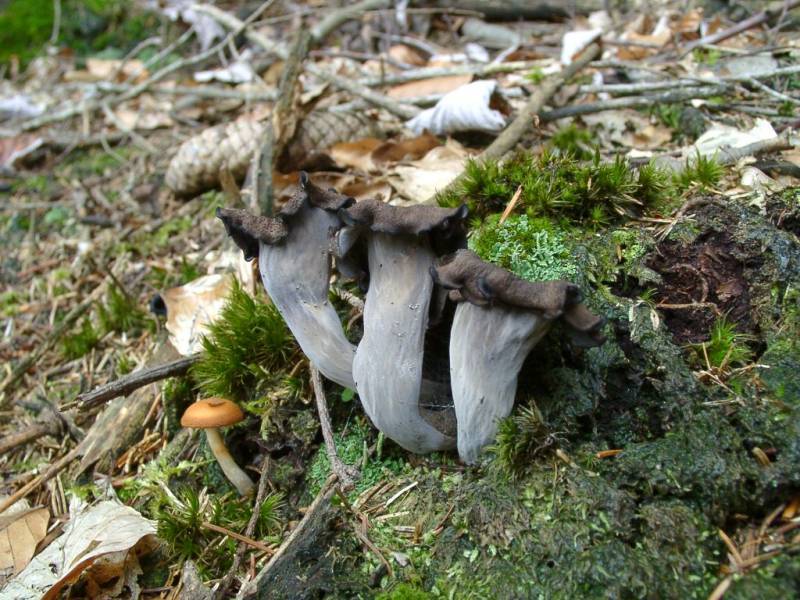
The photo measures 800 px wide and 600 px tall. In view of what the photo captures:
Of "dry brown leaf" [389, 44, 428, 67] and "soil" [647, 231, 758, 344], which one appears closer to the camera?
"soil" [647, 231, 758, 344]

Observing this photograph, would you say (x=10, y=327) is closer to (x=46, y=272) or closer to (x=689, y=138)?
(x=46, y=272)

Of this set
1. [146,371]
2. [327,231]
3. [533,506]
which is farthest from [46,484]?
[533,506]

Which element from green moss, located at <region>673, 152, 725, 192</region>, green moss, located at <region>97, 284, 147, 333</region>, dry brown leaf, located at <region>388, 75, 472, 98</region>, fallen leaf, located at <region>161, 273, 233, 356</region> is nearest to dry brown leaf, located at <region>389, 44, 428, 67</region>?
dry brown leaf, located at <region>388, 75, 472, 98</region>

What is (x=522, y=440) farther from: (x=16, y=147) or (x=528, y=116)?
(x=16, y=147)

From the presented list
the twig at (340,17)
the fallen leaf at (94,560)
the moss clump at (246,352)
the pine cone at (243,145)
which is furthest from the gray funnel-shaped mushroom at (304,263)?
the twig at (340,17)

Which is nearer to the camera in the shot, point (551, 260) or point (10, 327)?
point (551, 260)

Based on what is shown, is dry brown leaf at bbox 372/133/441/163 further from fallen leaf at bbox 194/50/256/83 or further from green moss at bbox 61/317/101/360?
fallen leaf at bbox 194/50/256/83

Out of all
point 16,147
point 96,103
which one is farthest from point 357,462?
point 16,147
